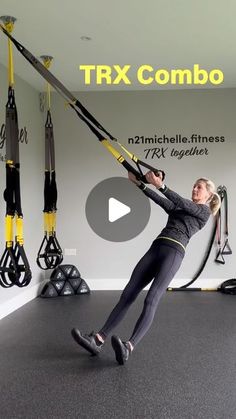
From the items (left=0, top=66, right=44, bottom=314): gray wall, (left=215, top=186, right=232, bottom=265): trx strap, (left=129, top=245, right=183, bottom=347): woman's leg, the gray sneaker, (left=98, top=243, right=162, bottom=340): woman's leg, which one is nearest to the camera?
the gray sneaker

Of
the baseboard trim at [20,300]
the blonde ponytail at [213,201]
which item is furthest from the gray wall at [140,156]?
the blonde ponytail at [213,201]

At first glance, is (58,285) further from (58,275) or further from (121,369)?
(121,369)

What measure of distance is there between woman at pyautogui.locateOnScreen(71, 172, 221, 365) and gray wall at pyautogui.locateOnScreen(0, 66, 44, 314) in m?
2.03

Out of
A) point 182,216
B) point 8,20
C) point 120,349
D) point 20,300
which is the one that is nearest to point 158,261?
point 182,216

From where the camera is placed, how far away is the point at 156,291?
3.36 metres

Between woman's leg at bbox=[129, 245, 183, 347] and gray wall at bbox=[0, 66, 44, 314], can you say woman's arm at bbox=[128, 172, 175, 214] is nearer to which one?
woman's leg at bbox=[129, 245, 183, 347]

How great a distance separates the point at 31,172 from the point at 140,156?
1.59 meters

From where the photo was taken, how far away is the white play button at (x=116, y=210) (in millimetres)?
6484

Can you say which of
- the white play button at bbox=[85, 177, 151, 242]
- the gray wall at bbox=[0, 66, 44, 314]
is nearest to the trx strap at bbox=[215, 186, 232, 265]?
the white play button at bbox=[85, 177, 151, 242]

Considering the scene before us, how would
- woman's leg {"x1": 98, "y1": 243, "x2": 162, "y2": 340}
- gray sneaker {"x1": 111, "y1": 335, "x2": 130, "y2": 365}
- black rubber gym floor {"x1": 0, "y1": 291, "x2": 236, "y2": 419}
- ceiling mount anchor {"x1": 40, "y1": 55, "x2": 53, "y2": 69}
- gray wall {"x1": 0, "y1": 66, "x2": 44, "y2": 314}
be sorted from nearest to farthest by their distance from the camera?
black rubber gym floor {"x1": 0, "y1": 291, "x2": 236, "y2": 419} < gray sneaker {"x1": 111, "y1": 335, "x2": 130, "y2": 365} < woman's leg {"x1": 98, "y1": 243, "x2": 162, "y2": 340} < ceiling mount anchor {"x1": 40, "y1": 55, "x2": 53, "y2": 69} < gray wall {"x1": 0, "y1": 66, "x2": 44, "y2": 314}

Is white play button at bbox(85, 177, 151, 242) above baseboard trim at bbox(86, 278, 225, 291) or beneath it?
above

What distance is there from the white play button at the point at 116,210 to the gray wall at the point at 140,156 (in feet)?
1.15

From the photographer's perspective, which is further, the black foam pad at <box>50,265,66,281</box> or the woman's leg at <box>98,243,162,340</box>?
the black foam pad at <box>50,265,66,281</box>

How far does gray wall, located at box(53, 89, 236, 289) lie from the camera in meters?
6.43
